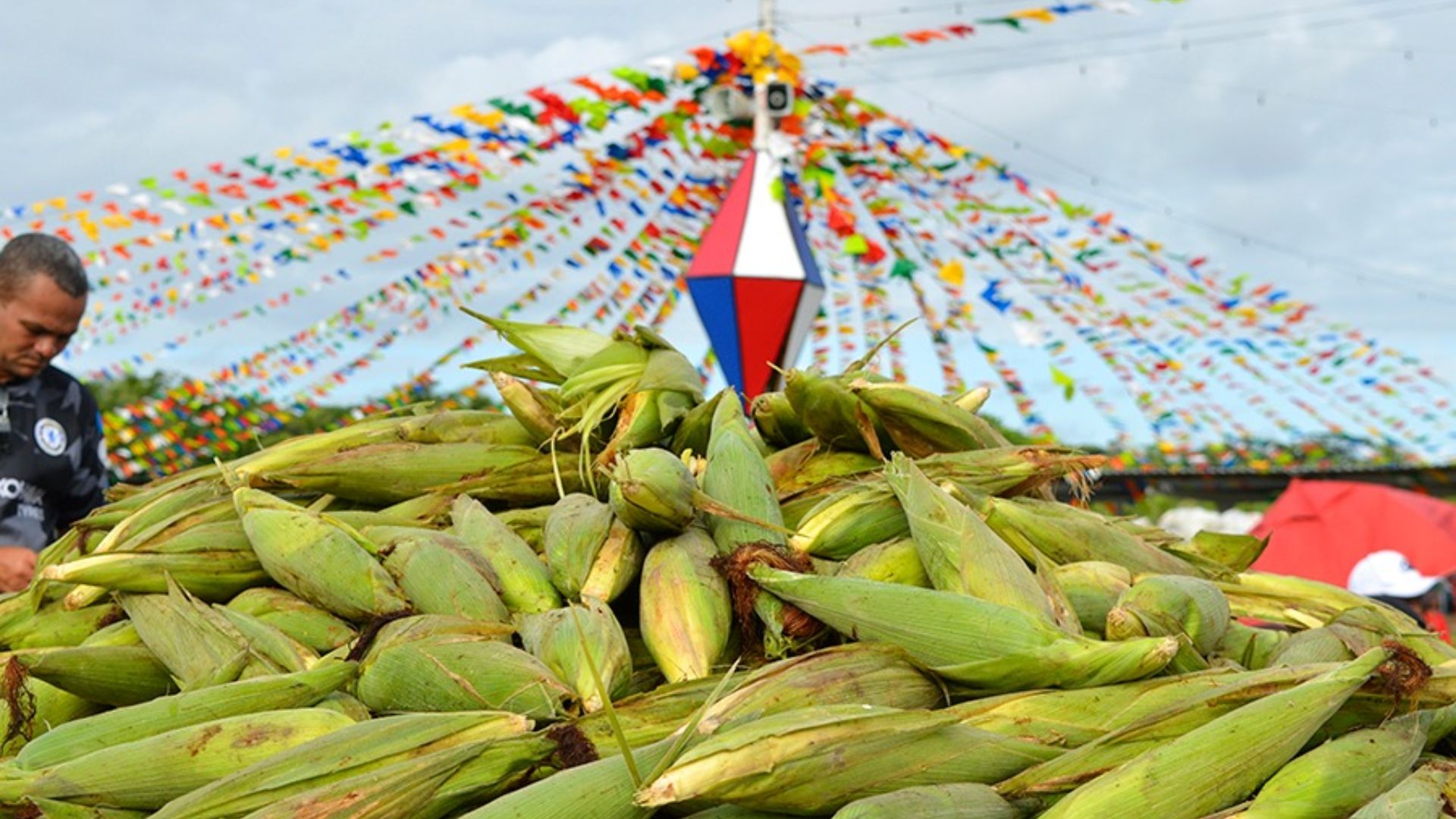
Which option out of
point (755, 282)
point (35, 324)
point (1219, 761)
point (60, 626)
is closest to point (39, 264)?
point (35, 324)

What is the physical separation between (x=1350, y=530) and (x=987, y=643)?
8.63 m

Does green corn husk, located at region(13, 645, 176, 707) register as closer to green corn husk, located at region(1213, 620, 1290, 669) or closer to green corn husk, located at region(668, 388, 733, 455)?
green corn husk, located at region(668, 388, 733, 455)

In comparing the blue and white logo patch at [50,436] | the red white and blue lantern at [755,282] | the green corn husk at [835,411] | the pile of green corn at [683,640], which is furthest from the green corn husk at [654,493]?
the red white and blue lantern at [755,282]

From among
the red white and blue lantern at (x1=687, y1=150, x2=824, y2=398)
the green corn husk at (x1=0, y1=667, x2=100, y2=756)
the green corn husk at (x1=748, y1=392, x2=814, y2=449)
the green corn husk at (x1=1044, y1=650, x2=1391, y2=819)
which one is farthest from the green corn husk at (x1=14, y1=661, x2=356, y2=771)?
the red white and blue lantern at (x1=687, y1=150, x2=824, y2=398)

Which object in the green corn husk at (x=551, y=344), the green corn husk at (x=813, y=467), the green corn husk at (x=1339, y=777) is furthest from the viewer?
the green corn husk at (x=551, y=344)

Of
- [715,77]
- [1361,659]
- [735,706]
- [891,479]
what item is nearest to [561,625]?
[735,706]

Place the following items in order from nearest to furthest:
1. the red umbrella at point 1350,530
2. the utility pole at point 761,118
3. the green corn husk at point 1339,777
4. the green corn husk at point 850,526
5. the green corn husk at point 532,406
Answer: the green corn husk at point 1339,777
the green corn husk at point 850,526
the green corn husk at point 532,406
the red umbrella at point 1350,530
the utility pole at point 761,118

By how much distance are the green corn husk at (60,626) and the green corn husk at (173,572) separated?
5 cm

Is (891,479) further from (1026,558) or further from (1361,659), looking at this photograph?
(1361,659)

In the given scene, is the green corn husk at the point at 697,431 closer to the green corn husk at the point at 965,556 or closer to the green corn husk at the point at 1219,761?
the green corn husk at the point at 965,556

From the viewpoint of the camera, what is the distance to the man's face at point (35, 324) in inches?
137

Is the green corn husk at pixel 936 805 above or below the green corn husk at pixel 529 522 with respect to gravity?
below

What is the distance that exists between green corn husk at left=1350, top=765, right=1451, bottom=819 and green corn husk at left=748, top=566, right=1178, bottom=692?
0.84 ft

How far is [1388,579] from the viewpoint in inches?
286
